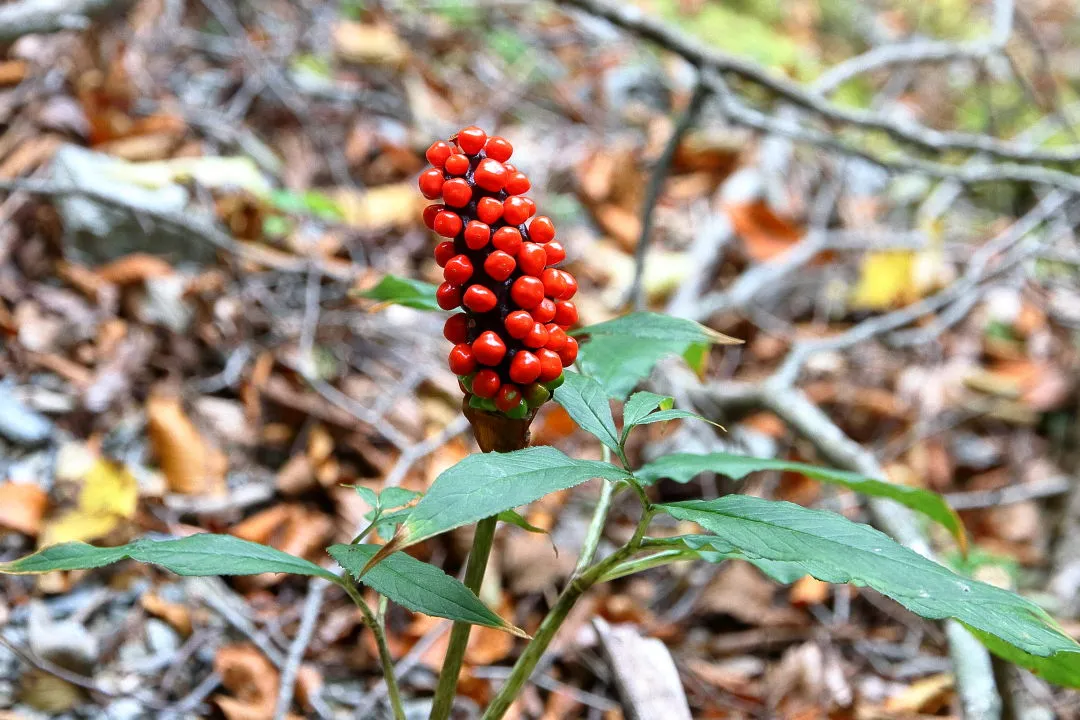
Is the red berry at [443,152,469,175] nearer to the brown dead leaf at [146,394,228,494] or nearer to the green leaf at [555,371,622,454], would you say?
the green leaf at [555,371,622,454]

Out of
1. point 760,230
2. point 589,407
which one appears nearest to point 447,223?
point 589,407

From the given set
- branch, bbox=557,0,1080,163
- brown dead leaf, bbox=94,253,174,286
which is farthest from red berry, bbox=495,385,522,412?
branch, bbox=557,0,1080,163

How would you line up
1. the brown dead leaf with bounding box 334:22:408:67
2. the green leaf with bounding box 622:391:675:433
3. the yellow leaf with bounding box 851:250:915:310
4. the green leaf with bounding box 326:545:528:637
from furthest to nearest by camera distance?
the brown dead leaf with bounding box 334:22:408:67
the yellow leaf with bounding box 851:250:915:310
the green leaf with bounding box 622:391:675:433
the green leaf with bounding box 326:545:528:637

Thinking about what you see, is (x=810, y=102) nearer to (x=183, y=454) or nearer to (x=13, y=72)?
(x=183, y=454)

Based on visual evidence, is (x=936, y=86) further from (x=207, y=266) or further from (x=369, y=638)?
(x=369, y=638)

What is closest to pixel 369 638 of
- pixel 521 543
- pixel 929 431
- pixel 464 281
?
pixel 521 543

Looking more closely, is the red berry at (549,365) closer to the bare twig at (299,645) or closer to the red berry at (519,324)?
the red berry at (519,324)
